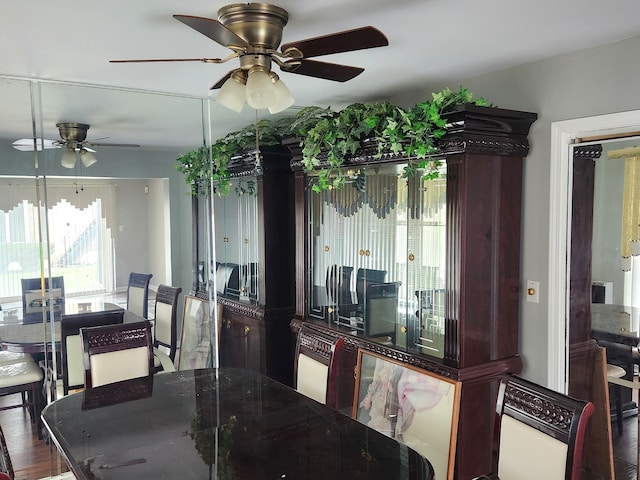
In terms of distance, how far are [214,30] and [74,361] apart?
250 centimetres

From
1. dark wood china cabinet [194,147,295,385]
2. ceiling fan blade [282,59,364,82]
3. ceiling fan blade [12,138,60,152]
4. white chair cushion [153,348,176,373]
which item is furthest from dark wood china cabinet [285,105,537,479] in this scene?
ceiling fan blade [12,138,60,152]

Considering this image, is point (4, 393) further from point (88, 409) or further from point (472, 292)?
point (472, 292)

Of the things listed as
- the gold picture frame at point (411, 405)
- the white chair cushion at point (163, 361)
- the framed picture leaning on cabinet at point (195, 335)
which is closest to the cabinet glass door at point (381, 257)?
the gold picture frame at point (411, 405)

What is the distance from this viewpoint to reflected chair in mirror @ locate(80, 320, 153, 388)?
294 cm

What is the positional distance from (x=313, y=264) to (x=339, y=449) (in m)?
Result: 2.00

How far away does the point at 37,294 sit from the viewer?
3.26 metres

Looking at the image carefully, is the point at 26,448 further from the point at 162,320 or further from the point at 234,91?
the point at 234,91

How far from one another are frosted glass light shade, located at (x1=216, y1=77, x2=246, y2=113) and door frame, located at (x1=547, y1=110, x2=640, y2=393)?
65.0 inches

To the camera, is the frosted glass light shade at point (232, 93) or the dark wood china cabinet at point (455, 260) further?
the dark wood china cabinet at point (455, 260)

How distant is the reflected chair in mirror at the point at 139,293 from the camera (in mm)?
3676

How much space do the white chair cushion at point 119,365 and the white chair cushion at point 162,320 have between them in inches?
28.6

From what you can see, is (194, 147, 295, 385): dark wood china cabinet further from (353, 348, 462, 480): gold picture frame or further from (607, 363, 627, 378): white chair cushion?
(607, 363, 627, 378): white chair cushion

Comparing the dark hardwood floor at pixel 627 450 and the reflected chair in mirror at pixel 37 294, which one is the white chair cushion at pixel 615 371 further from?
the reflected chair in mirror at pixel 37 294

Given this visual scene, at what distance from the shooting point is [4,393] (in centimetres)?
344
